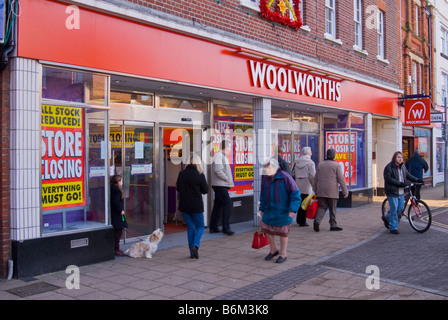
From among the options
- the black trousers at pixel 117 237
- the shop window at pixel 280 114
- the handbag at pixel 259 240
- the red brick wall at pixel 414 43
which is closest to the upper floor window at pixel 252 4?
the shop window at pixel 280 114

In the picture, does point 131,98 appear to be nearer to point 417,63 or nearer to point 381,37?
point 381,37

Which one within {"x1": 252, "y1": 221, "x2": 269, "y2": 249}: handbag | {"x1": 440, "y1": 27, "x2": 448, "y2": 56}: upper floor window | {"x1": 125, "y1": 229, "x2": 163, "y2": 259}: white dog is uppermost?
{"x1": 440, "y1": 27, "x2": 448, "y2": 56}: upper floor window

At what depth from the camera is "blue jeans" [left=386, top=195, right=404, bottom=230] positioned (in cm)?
959

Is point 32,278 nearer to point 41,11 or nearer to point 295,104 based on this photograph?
point 41,11

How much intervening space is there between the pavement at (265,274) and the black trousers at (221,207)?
0.37 metres

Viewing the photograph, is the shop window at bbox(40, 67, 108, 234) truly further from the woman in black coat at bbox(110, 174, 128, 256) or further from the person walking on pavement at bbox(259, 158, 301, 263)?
the person walking on pavement at bbox(259, 158, 301, 263)

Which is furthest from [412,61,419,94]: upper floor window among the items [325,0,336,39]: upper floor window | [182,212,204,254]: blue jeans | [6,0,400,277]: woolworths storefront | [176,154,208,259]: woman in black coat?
[182,212,204,254]: blue jeans

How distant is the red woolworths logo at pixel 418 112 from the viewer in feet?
57.2

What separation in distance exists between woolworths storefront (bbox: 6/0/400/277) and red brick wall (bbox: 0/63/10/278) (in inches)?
4.2

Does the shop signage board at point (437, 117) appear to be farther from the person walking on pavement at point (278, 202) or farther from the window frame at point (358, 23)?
the person walking on pavement at point (278, 202)

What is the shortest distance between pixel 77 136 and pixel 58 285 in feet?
7.88

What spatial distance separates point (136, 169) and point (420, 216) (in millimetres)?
6200

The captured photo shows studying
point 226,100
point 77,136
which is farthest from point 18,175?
point 226,100

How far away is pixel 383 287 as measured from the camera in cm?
575
